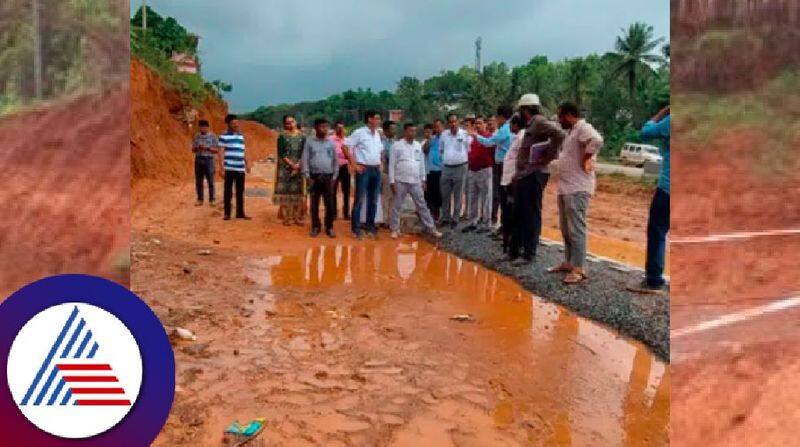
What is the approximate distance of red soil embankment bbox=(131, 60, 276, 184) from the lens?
46.3ft

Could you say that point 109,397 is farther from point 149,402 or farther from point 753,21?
point 753,21

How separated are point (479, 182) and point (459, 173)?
0.42 meters

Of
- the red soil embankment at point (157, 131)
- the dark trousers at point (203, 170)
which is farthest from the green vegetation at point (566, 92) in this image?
the dark trousers at point (203, 170)

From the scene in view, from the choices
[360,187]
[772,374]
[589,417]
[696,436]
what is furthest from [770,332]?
[360,187]

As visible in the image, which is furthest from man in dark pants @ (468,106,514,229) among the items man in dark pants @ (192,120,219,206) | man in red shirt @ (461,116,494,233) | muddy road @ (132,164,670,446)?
man in dark pants @ (192,120,219,206)

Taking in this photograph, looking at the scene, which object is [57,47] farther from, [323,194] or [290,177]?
[290,177]

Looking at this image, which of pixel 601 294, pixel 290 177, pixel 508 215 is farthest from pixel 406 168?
pixel 601 294

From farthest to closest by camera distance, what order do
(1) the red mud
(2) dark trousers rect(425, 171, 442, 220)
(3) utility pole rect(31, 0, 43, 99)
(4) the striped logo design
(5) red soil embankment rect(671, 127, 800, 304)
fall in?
1. (2) dark trousers rect(425, 171, 442, 220)
2. (5) red soil embankment rect(671, 127, 800, 304)
3. (1) the red mud
4. (3) utility pole rect(31, 0, 43, 99)
5. (4) the striped logo design

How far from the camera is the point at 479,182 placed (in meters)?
7.78

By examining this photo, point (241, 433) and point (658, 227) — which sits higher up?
point (658, 227)

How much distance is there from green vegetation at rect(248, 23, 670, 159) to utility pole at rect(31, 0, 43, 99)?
2789 cm

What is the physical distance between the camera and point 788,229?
8.30 meters

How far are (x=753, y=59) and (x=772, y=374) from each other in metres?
3.82

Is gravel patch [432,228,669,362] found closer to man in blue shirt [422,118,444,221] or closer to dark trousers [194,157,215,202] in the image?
man in blue shirt [422,118,444,221]
